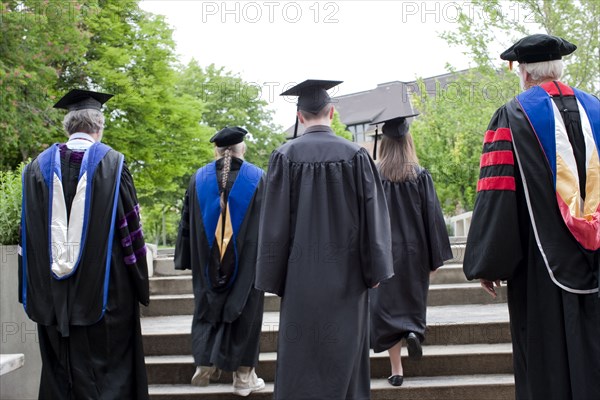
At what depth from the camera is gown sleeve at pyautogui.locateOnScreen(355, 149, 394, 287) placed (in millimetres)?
4148

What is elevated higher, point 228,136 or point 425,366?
point 228,136

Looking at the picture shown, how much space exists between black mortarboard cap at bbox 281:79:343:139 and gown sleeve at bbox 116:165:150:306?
1.36 m

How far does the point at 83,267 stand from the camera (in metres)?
4.56

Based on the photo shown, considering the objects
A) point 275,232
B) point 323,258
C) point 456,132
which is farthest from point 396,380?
point 456,132

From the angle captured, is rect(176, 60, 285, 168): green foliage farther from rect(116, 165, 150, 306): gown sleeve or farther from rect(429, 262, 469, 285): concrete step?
rect(116, 165, 150, 306): gown sleeve

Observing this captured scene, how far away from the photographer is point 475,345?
20.2ft

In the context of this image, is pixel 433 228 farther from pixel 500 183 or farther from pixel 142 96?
pixel 142 96

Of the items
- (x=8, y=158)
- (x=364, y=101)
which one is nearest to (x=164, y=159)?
(x=8, y=158)

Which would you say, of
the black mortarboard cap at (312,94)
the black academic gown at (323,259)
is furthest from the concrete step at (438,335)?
the black mortarboard cap at (312,94)

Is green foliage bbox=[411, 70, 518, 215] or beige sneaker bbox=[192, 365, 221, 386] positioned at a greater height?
green foliage bbox=[411, 70, 518, 215]

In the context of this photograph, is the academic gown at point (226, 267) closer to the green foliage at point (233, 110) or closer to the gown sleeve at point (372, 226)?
Result: the gown sleeve at point (372, 226)

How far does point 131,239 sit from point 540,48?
117 inches

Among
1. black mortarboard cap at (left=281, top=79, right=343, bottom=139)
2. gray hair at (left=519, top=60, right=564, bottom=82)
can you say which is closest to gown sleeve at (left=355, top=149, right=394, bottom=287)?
black mortarboard cap at (left=281, top=79, right=343, bottom=139)

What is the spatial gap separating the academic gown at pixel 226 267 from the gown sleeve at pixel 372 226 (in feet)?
5.29
